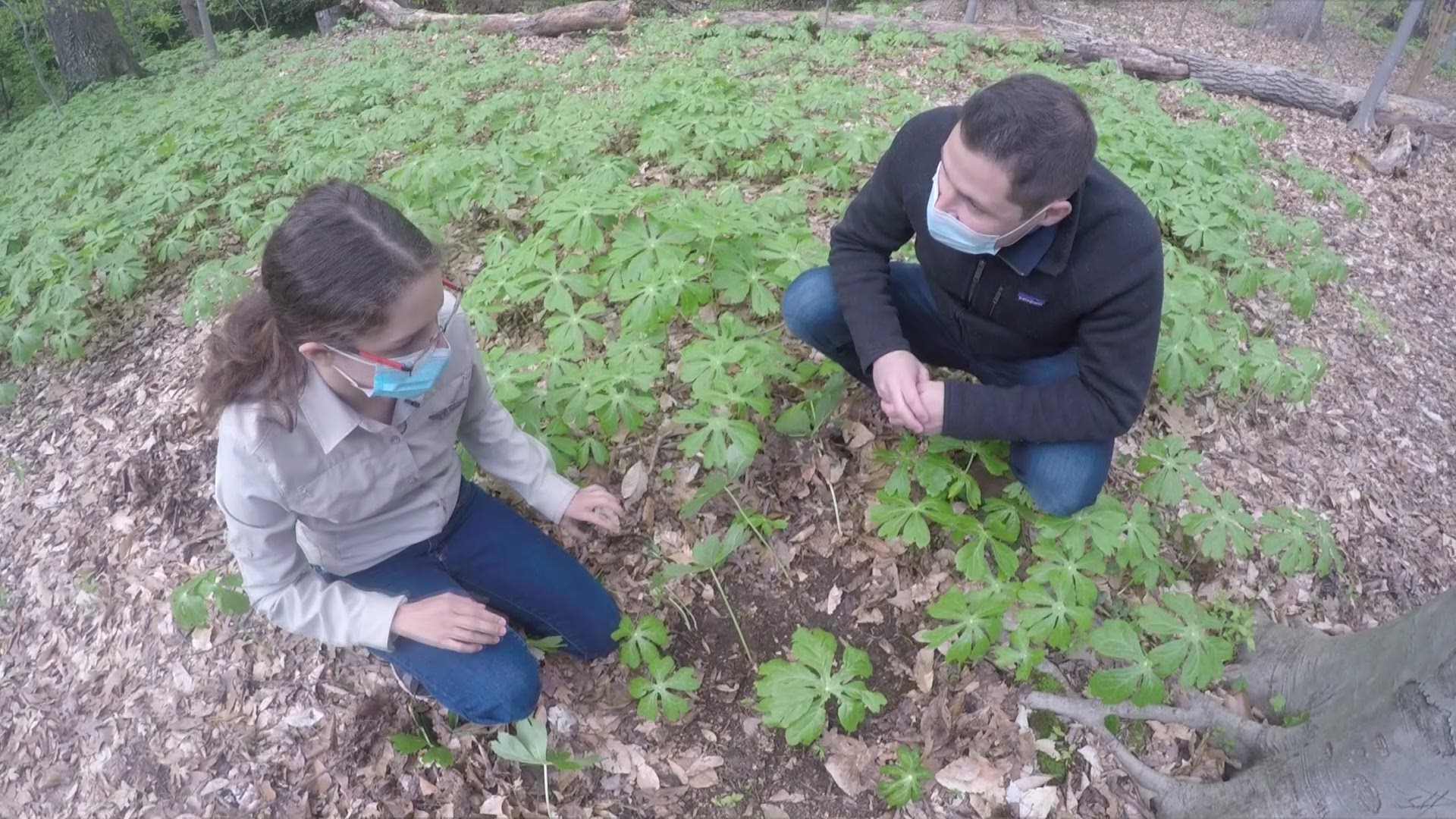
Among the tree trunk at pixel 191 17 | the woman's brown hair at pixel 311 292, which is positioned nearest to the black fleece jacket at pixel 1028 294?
the woman's brown hair at pixel 311 292

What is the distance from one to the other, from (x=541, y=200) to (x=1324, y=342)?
4.46m

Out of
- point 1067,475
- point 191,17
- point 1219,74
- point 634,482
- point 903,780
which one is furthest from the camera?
point 191,17

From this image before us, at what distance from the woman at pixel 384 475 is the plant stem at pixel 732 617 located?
40cm

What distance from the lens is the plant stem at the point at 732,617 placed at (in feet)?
8.87

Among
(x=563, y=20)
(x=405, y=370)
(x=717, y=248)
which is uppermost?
(x=405, y=370)

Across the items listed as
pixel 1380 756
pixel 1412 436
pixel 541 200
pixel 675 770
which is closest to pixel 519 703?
pixel 675 770

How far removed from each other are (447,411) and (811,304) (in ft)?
4.55

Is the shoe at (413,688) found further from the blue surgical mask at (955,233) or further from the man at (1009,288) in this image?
the blue surgical mask at (955,233)

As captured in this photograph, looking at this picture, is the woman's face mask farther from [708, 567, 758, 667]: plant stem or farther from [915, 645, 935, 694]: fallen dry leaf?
[915, 645, 935, 694]: fallen dry leaf

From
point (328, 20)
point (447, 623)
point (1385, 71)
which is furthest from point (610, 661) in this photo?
point (328, 20)

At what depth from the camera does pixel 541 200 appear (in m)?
4.17

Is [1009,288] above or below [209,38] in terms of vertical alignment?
above

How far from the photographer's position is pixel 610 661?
2754mm

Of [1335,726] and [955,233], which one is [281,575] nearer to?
[955,233]
